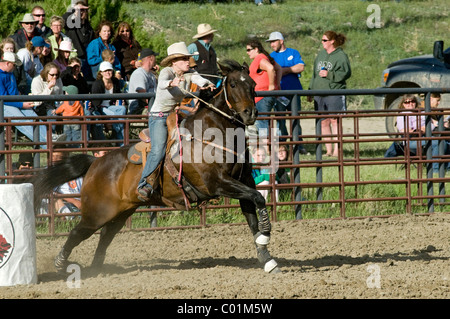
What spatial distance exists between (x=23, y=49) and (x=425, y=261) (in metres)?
7.03

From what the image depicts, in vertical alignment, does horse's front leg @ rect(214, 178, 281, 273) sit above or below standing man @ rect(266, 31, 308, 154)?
below

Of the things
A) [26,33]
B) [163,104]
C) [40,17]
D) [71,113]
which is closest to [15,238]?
[163,104]

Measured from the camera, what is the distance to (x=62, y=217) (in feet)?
33.6

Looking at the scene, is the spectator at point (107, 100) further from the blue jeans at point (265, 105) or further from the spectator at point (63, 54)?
the blue jeans at point (265, 105)

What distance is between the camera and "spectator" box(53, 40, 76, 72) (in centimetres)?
1230

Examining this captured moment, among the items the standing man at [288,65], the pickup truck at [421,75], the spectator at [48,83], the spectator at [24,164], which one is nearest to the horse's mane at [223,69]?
the spectator at [24,164]

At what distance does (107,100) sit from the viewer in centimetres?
1151

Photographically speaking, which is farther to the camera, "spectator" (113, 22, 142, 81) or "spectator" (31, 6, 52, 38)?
"spectator" (113, 22, 142, 81)

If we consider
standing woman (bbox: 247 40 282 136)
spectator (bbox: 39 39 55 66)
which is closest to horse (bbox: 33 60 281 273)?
standing woman (bbox: 247 40 282 136)

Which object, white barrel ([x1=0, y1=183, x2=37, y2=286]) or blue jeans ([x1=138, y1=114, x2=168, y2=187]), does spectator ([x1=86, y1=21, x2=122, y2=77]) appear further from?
white barrel ([x1=0, y1=183, x2=37, y2=286])

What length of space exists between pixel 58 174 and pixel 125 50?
5392 millimetres

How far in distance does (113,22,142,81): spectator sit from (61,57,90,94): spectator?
1345 mm

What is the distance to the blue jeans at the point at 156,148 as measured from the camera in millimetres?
7957

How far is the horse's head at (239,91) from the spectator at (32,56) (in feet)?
17.3
